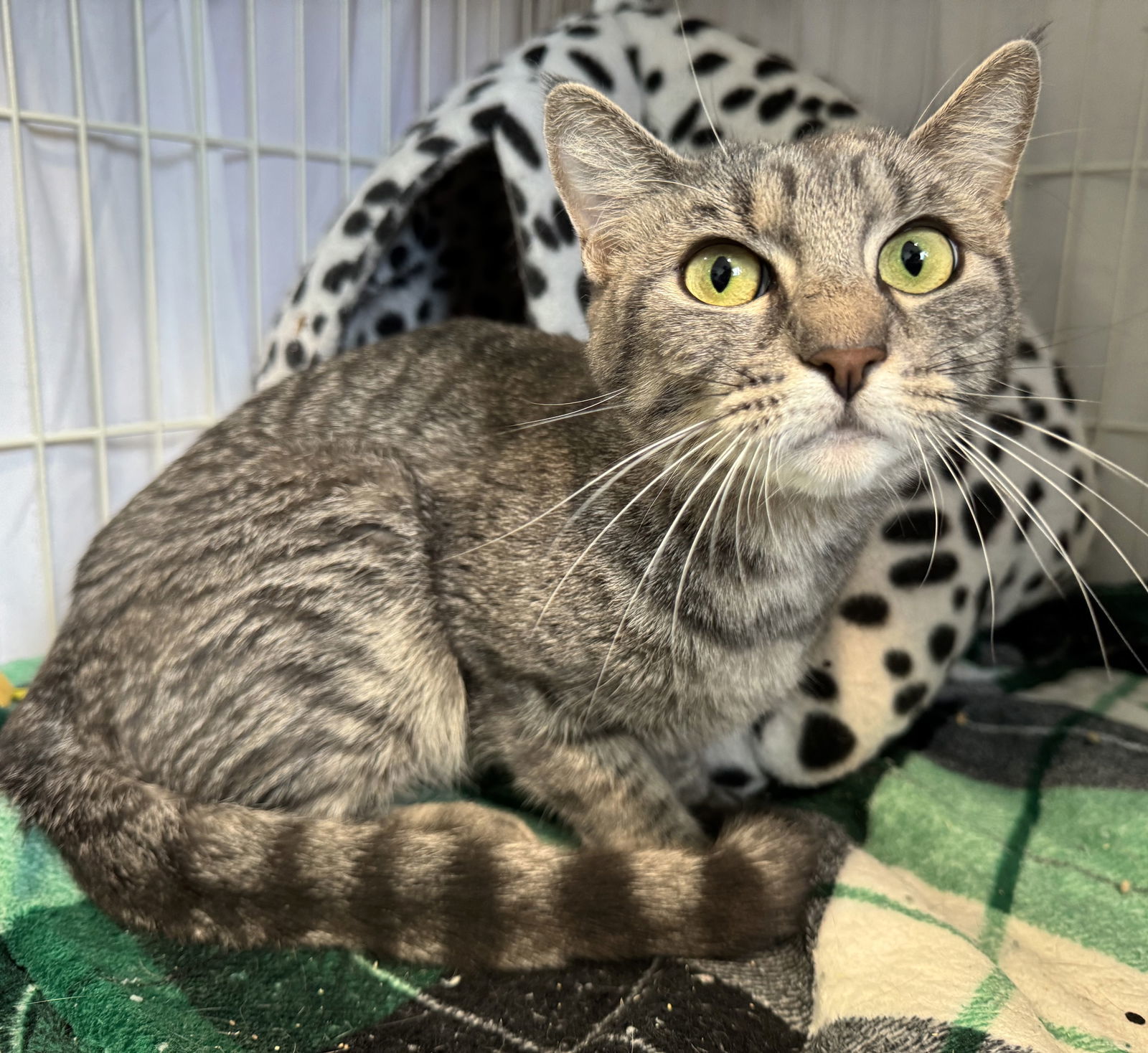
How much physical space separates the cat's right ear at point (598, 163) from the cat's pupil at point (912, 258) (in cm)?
34

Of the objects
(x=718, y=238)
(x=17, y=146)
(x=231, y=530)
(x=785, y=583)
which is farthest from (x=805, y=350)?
(x=17, y=146)

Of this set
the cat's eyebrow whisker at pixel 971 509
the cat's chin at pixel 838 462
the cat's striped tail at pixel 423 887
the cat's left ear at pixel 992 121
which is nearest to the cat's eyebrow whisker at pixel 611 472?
the cat's chin at pixel 838 462

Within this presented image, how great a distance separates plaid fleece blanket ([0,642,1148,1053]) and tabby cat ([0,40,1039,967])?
0.14ft

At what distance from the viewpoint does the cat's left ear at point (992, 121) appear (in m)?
1.18

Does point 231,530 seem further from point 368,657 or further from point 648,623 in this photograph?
point 648,623

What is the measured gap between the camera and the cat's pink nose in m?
0.93

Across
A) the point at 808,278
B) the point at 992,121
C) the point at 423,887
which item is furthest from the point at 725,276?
the point at 423,887

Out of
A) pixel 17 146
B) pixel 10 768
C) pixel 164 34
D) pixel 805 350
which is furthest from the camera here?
pixel 164 34

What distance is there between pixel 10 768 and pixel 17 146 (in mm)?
1198

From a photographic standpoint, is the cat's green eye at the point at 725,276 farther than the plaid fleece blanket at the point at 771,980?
Yes

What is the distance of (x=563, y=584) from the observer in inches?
50.8

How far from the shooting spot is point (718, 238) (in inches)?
44.8

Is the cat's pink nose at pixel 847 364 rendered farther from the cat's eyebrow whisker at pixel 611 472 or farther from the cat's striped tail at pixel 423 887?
the cat's striped tail at pixel 423 887

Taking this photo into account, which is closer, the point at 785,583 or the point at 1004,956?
the point at 1004,956
